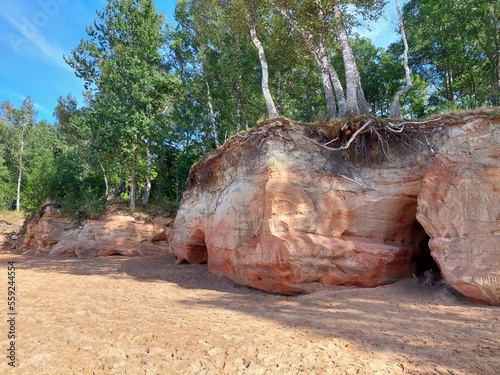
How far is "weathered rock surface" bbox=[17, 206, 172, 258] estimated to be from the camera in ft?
48.0

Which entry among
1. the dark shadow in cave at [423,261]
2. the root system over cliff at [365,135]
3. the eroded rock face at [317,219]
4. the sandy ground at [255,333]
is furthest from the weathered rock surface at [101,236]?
the dark shadow in cave at [423,261]

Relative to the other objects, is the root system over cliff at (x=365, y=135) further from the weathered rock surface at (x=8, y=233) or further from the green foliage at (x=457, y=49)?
the weathered rock surface at (x=8, y=233)

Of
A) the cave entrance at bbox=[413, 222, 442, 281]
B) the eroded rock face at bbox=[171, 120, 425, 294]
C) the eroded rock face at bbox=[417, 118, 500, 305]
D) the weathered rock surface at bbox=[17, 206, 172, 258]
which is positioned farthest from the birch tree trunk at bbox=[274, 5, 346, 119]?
the weathered rock surface at bbox=[17, 206, 172, 258]

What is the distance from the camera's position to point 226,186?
8617 millimetres

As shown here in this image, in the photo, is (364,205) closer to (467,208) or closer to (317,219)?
(317,219)

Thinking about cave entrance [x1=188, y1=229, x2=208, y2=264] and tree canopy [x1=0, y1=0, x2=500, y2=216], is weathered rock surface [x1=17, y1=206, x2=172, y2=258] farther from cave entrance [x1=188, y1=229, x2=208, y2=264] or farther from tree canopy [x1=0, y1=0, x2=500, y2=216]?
cave entrance [x1=188, y1=229, x2=208, y2=264]

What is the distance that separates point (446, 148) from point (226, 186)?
17.6ft

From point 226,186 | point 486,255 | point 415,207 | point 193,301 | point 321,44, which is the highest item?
point 321,44

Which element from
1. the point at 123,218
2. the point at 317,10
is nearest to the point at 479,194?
the point at 317,10

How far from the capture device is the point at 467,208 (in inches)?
205

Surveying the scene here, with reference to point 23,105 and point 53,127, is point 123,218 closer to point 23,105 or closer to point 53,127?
point 23,105

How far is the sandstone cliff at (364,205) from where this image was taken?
5.19m

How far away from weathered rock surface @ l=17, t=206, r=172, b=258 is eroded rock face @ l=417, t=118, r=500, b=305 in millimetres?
12580

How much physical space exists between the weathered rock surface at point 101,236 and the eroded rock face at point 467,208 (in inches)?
495
